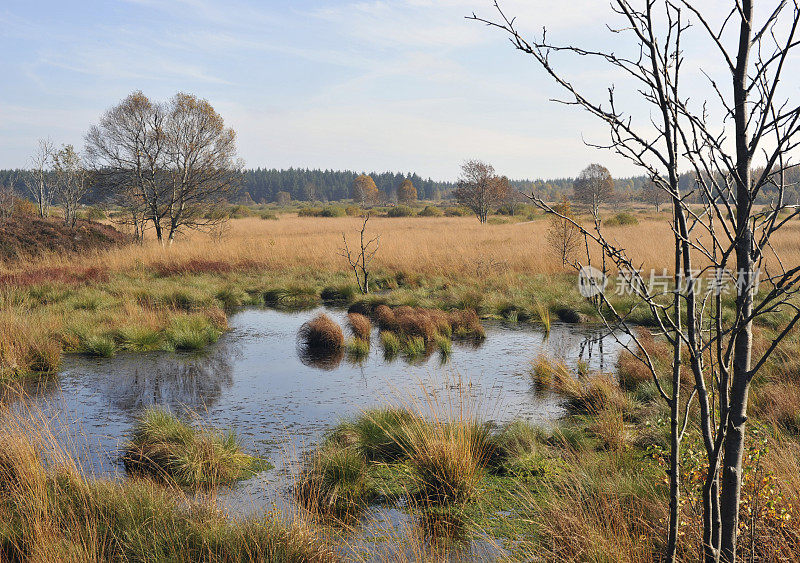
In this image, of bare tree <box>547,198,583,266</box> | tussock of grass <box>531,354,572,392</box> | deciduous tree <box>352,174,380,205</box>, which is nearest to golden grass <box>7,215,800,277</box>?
bare tree <box>547,198,583,266</box>

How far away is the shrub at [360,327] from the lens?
9536 millimetres

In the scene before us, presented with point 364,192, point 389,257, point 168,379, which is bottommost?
point 168,379

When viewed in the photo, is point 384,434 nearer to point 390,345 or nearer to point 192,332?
point 390,345

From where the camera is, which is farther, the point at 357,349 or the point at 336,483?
the point at 357,349

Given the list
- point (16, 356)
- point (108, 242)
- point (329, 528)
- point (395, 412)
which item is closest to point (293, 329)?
point (16, 356)

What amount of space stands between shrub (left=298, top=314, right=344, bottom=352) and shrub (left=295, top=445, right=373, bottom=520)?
4.52m

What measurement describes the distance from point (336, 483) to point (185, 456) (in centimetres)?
130

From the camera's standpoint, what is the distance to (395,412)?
5.32 meters

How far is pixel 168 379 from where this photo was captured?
734cm

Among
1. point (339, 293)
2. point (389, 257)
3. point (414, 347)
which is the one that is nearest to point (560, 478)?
point (414, 347)

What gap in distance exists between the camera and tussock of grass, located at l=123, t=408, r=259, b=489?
4426 mm

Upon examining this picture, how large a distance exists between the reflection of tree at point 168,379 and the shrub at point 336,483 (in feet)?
6.84

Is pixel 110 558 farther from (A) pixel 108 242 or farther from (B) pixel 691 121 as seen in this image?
(A) pixel 108 242

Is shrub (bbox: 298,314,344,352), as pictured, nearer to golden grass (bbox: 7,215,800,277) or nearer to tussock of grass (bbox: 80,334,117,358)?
tussock of grass (bbox: 80,334,117,358)
